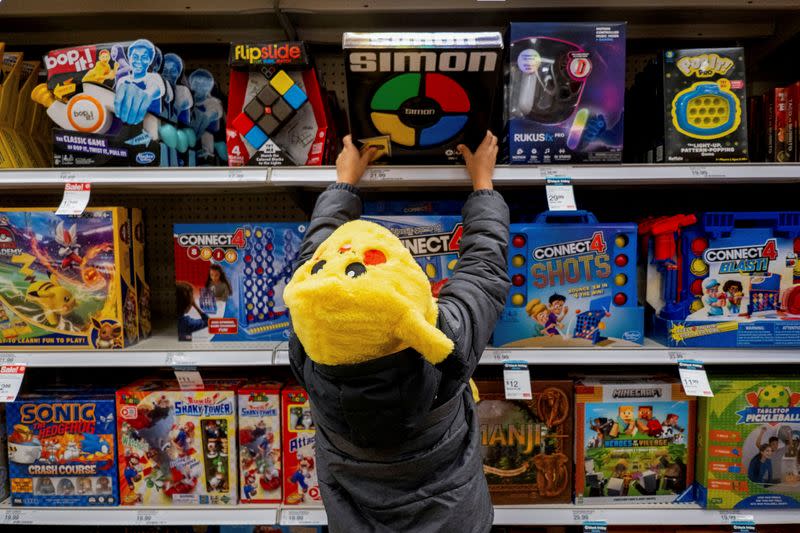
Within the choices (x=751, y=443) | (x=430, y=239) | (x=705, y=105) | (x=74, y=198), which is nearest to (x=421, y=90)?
(x=430, y=239)

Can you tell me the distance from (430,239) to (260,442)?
31.7 inches

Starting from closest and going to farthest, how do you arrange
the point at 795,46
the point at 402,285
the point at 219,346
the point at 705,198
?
the point at 402,285
the point at 219,346
the point at 795,46
the point at 705,198

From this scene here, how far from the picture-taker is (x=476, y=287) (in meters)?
1.12

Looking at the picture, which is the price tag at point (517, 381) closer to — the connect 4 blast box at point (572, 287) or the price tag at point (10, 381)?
the connect 4 blast box at point (572, 287)

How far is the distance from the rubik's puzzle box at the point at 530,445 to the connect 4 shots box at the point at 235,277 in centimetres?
70

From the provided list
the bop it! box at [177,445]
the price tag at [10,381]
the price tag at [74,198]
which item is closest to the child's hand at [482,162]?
the bop it! box at [177,445]

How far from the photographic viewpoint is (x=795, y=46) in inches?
69.1

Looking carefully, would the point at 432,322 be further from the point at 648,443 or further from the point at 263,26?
the point at 263,26

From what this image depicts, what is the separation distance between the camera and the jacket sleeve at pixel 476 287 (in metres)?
0.97

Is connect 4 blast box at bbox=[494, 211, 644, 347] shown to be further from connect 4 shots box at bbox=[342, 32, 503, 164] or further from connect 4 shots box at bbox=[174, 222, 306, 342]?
connect 4 shots box at bbox=[174, 222, 306, 342]

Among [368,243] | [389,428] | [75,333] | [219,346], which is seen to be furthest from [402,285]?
[75,333]

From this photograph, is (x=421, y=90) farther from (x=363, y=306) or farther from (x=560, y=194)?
(x=363, y=306)

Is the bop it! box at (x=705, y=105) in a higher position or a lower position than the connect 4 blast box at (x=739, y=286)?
higher

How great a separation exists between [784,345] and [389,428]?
128cm
